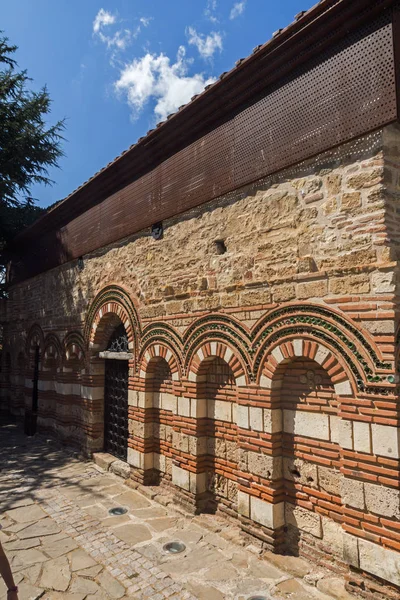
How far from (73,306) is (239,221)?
525 centimetres

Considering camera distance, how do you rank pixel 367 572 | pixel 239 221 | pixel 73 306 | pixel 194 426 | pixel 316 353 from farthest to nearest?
pixel 73 306
pixel 194 426
pixel 239 221
pixel 316 353
pixel 367 572

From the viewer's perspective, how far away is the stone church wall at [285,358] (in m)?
3.59

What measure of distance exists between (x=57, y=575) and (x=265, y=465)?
236 centimetres

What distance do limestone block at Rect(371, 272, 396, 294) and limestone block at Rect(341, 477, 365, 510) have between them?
1.69 meters

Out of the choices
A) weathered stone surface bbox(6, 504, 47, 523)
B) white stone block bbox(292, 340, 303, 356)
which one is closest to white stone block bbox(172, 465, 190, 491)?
weathered stone surface bbox(6, 504, 47, 523)

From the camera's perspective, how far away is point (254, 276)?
4.80m

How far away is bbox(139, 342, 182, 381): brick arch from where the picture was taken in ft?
A: 19.4

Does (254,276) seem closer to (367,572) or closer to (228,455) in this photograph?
(228,455)

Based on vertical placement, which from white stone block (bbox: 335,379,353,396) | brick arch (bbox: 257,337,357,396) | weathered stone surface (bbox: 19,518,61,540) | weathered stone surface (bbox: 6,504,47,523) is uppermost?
brick arch (bbox: 257,337,357,396)

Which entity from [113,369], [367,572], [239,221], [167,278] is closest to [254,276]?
[239,221]

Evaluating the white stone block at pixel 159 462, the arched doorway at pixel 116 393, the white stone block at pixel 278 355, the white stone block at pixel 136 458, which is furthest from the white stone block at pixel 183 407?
the arched doorway at pixel 116 393

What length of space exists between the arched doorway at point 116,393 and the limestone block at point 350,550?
14.9 feet

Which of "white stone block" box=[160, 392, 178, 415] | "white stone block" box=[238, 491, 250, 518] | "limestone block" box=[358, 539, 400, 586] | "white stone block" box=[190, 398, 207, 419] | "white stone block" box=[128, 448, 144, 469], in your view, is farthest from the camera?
"white stone block" box=[128, 448, 144, 469]

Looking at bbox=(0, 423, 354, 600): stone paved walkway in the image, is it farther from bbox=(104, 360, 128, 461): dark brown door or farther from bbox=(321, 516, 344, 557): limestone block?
bbox=(104, 360, 128, 461): dark brown door
